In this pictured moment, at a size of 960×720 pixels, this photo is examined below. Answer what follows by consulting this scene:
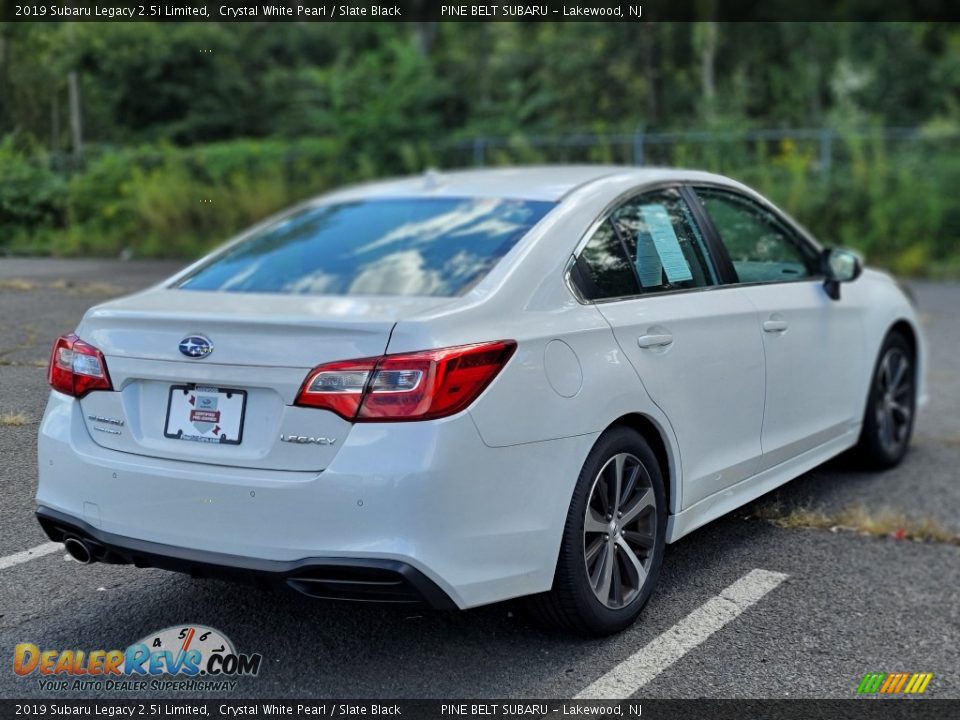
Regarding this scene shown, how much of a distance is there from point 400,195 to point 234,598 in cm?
174

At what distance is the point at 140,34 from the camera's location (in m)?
4.94

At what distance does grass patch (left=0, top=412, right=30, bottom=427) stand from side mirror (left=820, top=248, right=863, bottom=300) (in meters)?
3.51

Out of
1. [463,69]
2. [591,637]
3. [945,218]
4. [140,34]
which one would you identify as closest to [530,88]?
[463,69]

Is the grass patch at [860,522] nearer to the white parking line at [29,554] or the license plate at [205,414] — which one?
the license plate at [205,414]

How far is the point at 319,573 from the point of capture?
9.77ft

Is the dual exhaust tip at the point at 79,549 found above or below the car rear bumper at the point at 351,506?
below

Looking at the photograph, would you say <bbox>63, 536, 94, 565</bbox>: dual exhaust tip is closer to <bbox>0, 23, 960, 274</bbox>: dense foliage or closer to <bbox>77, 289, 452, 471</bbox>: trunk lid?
<bbox>77, 289, 452, 471</bbox>: trunk lid

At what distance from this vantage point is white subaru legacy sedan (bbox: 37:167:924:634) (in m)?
2.98

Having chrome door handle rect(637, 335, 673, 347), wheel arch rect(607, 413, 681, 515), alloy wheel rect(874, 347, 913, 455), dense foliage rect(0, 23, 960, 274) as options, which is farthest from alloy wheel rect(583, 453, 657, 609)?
alloy wheel rect(874, 347, 913, 455)

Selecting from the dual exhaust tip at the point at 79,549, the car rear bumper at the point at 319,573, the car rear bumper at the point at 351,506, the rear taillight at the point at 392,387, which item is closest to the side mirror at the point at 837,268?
the car rear bumper at the point at 351,506

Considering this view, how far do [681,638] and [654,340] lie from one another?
3.25 feet

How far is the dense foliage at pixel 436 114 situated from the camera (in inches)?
162

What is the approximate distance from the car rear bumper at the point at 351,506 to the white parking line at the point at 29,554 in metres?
0.18

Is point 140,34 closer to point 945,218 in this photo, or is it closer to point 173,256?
point 173,256
